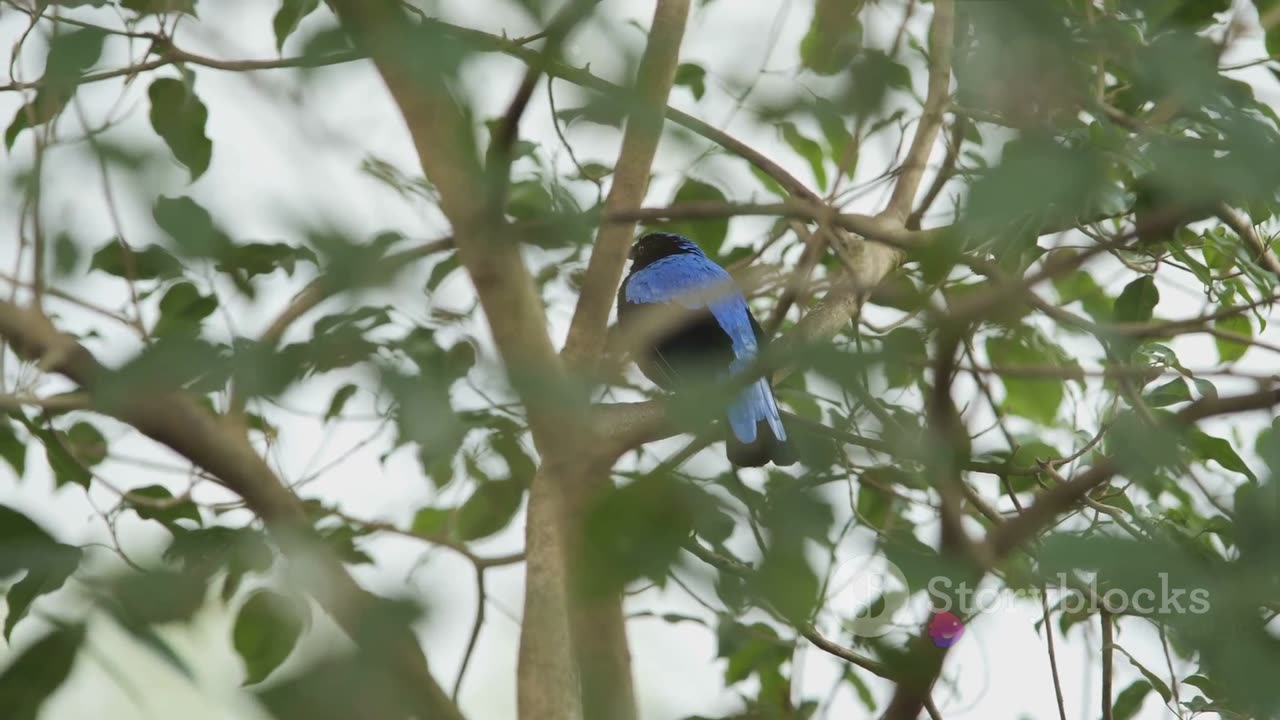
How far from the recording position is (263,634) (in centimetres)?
224

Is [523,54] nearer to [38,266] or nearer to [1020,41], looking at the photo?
[1020,41]

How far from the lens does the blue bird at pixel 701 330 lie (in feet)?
9.96

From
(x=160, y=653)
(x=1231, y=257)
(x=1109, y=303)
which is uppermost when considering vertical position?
(x=1109, y=303)

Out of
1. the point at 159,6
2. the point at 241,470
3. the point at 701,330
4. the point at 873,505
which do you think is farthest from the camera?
the point at 701,330

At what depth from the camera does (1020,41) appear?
801 millimetres

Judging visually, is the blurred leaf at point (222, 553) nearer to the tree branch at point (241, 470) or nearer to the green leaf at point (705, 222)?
the tree branch at point (241, 470)

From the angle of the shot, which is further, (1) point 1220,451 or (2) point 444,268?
(2) point 444,268

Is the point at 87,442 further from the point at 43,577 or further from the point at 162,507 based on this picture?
the point at 43,577

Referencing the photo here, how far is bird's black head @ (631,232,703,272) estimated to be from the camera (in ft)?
14.3

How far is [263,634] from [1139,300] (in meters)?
1.90

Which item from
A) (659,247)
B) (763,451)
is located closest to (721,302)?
(763,451)

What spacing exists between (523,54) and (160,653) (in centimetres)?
76

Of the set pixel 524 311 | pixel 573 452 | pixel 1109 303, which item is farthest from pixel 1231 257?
pixel 573 452

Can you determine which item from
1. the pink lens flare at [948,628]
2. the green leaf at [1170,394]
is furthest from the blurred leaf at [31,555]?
the green leaf at [1170,394]
